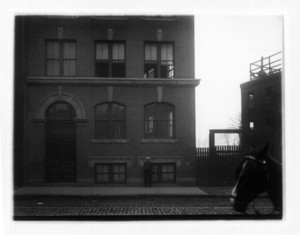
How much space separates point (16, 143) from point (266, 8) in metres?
15.4

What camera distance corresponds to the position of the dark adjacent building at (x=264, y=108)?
21.3 m

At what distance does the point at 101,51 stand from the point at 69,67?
197 cm

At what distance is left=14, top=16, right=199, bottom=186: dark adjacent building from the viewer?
21359 millimetres

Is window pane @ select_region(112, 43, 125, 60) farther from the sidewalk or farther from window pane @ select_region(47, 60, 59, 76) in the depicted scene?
the sidewalk

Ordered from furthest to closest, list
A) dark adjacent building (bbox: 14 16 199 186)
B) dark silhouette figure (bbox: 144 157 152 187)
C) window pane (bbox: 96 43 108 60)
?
window pane (bbox: 96 43 108 60), dark adjacent building (bbox: 14 16 199 186), dark silhouette figure (bbox: 144 157 152 187)

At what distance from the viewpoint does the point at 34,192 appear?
61.6ft

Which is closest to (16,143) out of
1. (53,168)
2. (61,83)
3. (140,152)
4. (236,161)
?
(53,168)

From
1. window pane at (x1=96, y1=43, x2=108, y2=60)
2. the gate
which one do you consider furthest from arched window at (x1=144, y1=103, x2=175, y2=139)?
window pane at (x1=96, y1=43, x2=108, y2=60)

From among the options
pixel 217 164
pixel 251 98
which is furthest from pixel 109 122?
pixel 251 98

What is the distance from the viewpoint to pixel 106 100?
21781 millimetres

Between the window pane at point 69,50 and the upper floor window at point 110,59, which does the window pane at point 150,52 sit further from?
the window pane at point 69,50

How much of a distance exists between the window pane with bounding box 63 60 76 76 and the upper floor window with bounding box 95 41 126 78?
1.25 m

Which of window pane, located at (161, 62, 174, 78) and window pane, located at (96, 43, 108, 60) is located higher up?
window pane, located at (96, 43, 108, 60)
